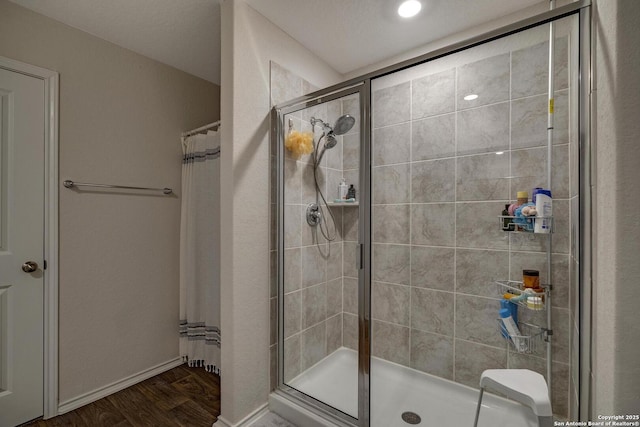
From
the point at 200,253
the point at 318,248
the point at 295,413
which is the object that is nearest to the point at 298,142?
the point at 318,248

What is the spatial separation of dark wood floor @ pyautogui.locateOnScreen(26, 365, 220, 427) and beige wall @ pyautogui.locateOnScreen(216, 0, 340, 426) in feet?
0.83

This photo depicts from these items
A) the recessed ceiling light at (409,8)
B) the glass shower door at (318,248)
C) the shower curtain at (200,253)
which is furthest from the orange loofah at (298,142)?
the recessed ceiling light at (409,8)

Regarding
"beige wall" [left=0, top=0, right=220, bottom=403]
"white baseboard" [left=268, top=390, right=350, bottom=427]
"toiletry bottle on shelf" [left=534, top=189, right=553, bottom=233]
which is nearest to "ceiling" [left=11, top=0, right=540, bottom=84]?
"beige wall" [left=0, top=0, right=220, bottom=403]

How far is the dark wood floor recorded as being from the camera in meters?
1.56

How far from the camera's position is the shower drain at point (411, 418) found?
155cm

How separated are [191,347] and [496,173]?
244cm

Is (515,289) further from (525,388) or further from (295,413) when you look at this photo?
(295,413)

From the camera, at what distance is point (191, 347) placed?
6.98 ft

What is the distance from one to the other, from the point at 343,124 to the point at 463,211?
0.91 meters

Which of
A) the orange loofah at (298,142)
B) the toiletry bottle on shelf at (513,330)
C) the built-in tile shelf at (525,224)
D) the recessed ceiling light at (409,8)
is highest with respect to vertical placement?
the recessed ceiling light at (409,8)

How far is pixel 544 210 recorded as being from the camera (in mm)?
1345

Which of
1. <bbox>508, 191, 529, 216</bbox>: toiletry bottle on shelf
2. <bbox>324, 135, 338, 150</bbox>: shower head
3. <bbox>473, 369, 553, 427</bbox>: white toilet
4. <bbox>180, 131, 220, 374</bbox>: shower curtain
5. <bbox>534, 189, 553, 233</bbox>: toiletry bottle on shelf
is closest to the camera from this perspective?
<bbox>473, 369, 553, 427</bbox>: white toilet

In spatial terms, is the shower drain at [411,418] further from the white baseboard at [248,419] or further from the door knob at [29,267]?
the door knob at [29,267]

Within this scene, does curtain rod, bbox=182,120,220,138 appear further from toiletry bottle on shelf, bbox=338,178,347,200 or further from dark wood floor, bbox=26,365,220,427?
dark wood floor, bbox=26,365,220,427
